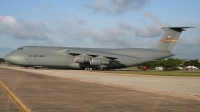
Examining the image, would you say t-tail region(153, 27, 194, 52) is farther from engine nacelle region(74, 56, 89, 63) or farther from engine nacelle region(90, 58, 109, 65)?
engine nacelle region(74, 56, 89, 63)

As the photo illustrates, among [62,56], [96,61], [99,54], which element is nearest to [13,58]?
[62,56]

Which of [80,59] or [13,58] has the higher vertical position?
[13,58]

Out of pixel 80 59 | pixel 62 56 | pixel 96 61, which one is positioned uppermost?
pixel 62 56

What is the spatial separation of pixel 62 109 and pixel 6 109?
5.35 feet

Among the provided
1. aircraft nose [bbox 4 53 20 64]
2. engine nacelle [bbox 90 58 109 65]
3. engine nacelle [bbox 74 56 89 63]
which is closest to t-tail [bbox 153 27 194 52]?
engine nacelle [bbox 90 58 109 65]

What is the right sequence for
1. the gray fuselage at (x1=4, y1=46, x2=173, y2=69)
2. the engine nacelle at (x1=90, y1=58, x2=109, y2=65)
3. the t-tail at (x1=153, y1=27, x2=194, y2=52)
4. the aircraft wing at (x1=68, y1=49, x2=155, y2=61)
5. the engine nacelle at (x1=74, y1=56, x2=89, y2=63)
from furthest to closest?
the t-tail at (x1=153, y1=27, x2=194, y2=52) < the gray fuselage at (x1=4, y1=46, x2=173, y2=69) < the aircraft wing at (x1=68, y1=49, x2=155, y2=61) < the engine nacelle at (x1=74, y1=56, x2=89, y2=63) < the engine nacelle at (x1=90, y1=58, x2=109, y2=65)

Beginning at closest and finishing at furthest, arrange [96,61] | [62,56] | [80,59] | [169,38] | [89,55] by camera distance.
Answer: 1. [96,61]
2. [80,59]
3. [89,55]
4. [62,56]
5. [169,38]

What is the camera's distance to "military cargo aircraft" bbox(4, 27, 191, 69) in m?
51.7

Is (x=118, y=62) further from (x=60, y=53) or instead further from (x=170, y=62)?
(x=170, y=62)

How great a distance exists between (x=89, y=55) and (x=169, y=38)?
15.7 m

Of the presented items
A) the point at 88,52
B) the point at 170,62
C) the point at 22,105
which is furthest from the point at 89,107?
the point at 170,62

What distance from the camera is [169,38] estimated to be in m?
53.9

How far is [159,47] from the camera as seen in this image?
5466 cm

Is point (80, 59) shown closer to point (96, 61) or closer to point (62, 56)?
point (96, 61)
